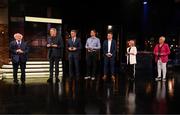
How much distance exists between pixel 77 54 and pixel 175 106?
540 centimetres

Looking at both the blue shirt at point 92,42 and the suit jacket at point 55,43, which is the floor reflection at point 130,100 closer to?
the blue shirt at point 92,42

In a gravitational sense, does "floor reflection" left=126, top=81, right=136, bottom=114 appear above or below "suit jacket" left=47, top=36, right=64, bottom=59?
below

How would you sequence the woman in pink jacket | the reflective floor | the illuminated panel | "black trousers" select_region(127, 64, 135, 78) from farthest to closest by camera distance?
the illuminated panel → "black trousers" select_region(127, 64, 135, 78) → the woman in pink jacket → the reflective floor

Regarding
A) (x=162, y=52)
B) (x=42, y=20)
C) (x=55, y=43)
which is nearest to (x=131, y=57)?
(x=162, y=52)

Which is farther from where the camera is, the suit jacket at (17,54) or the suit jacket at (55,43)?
the suit jacket at (55,43)

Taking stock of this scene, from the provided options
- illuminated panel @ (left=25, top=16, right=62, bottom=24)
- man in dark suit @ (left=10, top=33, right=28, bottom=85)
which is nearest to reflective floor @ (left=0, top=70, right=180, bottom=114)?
man in dark suit @ (left=10, top=33, right=28, bottom=85)

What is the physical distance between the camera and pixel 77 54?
12359 millimetres

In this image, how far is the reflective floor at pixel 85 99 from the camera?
7120mm

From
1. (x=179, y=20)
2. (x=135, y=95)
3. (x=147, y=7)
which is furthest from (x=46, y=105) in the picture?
(x=179, y=20)

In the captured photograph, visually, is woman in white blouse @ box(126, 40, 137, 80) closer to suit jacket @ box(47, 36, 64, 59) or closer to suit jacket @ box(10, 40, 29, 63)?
suit jacket @ box(47, 36, 64, 59)

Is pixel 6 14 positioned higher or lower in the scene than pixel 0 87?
higher

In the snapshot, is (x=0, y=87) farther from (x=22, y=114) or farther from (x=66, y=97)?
(x=22, y=114)

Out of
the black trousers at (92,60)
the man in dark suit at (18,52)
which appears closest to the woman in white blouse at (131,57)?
the black trousers at (92,60)

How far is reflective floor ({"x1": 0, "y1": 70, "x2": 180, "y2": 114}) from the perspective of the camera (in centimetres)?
712
